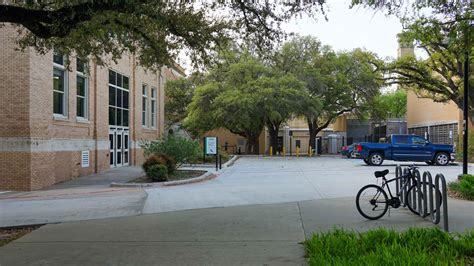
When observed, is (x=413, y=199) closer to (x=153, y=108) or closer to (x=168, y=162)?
(x=168, y=162)

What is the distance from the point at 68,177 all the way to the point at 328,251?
1688 centimetres

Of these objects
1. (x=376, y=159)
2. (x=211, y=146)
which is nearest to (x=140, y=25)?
(x=211, y=146)

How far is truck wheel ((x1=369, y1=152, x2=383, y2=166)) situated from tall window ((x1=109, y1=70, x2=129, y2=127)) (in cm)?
1434

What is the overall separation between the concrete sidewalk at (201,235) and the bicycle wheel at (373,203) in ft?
0.55

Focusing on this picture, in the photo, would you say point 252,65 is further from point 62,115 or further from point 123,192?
point 123,192

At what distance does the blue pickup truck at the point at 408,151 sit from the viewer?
2788cm

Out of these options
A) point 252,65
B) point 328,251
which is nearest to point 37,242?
point 328,251

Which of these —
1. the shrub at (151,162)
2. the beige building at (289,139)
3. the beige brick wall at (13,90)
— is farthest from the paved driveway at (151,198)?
the beige building at (289,139)

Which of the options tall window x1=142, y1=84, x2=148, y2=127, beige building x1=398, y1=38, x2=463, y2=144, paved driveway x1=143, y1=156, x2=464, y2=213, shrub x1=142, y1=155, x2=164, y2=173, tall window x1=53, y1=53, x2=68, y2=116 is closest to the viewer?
paved driveway x1=143, y1=156, x2=464, y2=213

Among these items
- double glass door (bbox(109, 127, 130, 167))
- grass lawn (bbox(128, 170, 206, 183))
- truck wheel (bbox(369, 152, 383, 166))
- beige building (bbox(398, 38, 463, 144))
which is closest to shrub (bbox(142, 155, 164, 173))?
grass lawn (bbox(128, 170, 206, 183))

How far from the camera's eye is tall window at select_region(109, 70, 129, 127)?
27.4m

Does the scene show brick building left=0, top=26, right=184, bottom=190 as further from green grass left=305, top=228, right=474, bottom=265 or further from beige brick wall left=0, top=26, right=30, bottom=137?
green grass left=305, top=228, right=474, bottom=265

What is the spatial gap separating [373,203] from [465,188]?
4385 mm

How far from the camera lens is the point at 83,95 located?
23328 mm
